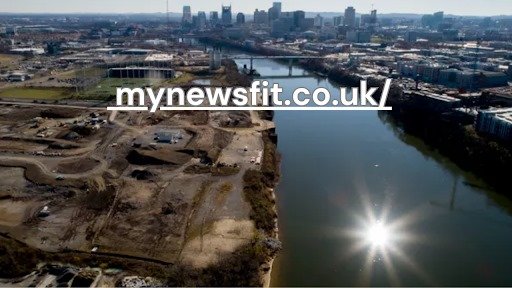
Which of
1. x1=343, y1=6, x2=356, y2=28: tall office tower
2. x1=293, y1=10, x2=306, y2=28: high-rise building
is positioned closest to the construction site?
x1=293, y1=10, x2=306, y2=28: high-rise building

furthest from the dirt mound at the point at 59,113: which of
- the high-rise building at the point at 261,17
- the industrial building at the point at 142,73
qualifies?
the high-rise building at the point at 261,17

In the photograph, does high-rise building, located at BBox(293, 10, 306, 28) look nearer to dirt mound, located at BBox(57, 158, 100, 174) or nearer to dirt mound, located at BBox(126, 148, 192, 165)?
dirt mound, located at BBox(126, 148, 192, 165)

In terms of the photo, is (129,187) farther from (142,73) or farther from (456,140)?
(142,73)

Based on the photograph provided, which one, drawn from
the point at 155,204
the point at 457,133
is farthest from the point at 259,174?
the point at 457,133

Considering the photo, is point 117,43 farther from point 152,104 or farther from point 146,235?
point 146,235

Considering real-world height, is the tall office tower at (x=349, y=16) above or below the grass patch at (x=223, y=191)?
above

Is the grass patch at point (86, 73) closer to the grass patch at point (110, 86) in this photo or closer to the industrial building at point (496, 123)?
the grass patch at point (110, 86)
